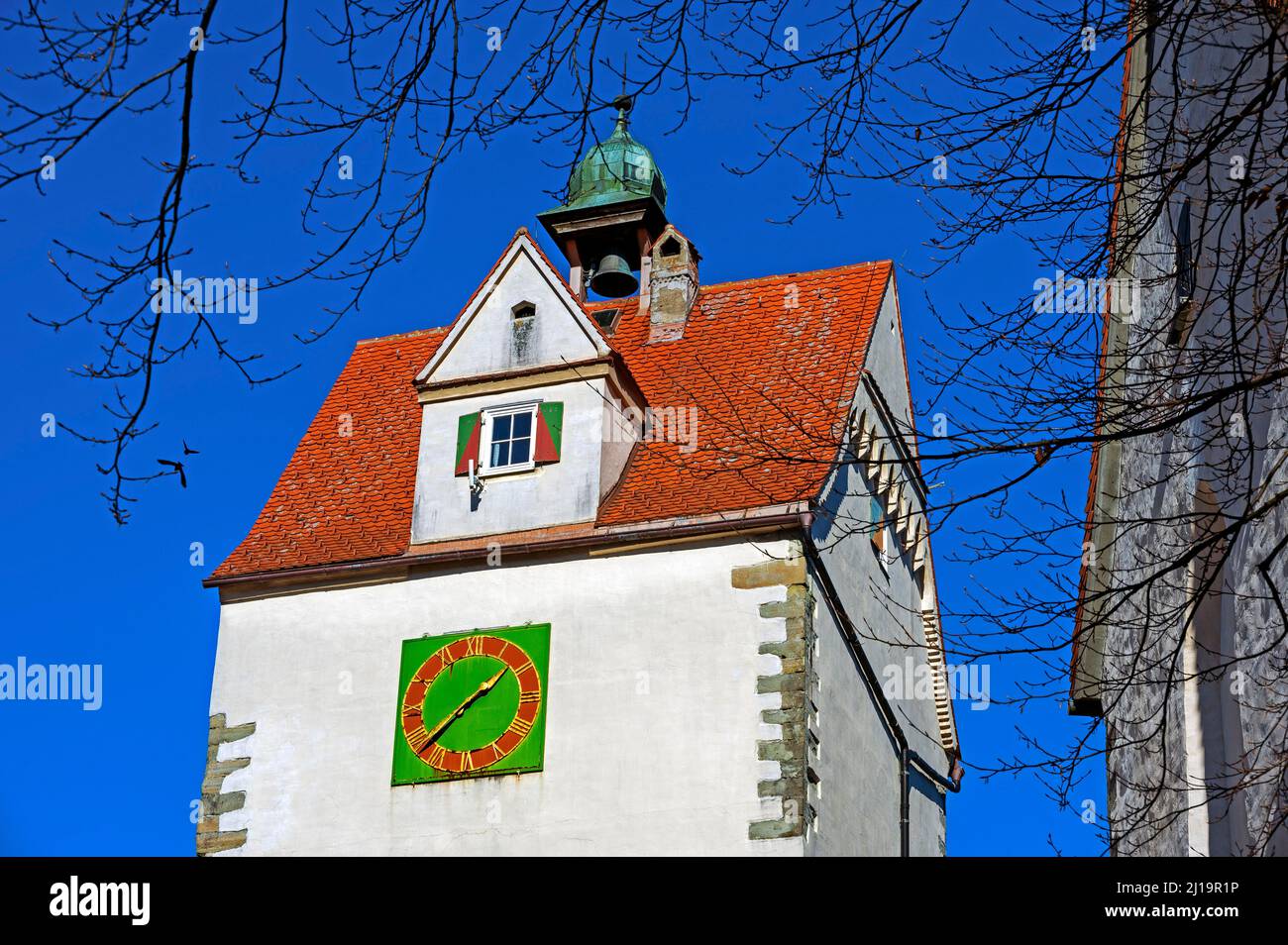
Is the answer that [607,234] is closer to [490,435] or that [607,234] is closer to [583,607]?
[490,435]

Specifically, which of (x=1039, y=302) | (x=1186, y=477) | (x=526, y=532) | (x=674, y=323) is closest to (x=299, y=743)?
(x=526, y=532)

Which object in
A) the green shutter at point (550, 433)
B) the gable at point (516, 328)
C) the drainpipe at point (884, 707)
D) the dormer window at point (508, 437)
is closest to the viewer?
the drainpipe at point (884, 707)

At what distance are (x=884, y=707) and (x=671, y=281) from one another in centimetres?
620

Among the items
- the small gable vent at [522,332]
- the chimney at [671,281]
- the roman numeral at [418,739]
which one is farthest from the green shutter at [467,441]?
the chimney at [671,281]

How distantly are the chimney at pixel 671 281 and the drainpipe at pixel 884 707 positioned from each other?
17.0 feet

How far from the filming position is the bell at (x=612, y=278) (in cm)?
2719

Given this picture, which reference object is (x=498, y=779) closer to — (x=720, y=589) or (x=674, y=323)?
(x=720, y=589)

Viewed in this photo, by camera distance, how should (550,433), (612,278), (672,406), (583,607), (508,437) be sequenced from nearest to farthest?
(583,607) < (550,433) < (508,437) < (672,406) < (612,278)

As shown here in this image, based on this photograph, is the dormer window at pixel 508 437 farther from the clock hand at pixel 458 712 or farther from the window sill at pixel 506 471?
the clock hand at pixel 458 712

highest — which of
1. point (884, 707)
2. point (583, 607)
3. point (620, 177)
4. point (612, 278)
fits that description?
point (620, 177)

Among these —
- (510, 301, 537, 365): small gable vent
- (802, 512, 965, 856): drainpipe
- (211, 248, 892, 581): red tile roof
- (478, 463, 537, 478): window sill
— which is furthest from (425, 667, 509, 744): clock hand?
(510, 301, 537, 365): small gable vent

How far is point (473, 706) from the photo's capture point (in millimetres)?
20344

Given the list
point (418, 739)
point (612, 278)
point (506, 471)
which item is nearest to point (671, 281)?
point (612, 278)

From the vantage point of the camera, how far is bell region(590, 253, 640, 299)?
27188 millimetres
